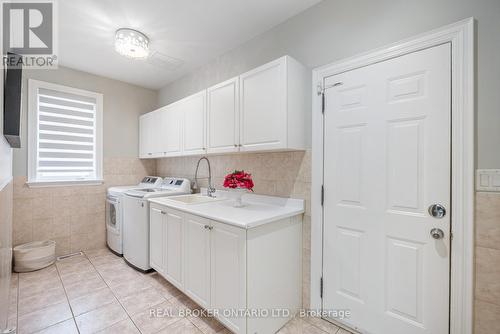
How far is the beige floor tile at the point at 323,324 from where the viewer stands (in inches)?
66.1

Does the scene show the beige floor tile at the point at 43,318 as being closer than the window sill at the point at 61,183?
Yes

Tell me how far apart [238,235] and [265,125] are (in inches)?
36.4

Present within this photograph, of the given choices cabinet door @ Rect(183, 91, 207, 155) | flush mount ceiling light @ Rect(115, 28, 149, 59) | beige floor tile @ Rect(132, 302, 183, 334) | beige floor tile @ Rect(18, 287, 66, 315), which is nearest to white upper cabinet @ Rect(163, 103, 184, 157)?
cabinet door @ Rect(183, 91, 207, 155)

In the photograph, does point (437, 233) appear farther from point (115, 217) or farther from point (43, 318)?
point (115, 217)

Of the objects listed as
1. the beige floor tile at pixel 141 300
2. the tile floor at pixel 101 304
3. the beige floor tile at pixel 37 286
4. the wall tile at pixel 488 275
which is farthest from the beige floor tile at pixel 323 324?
the beige floor tile at pixel 37 286

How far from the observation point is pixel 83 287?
2.23 meters

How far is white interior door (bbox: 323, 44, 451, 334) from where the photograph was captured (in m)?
1.31

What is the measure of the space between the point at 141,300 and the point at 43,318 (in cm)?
72

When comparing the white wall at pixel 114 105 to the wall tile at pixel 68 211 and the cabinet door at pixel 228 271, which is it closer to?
the wall tile at pixel 68 211

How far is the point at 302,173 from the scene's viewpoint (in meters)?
1.92

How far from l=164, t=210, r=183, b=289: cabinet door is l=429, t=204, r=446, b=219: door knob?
1865 millimetres

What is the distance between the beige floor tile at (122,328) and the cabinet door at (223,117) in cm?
163

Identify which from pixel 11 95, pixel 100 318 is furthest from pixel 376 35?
pixel 100 318

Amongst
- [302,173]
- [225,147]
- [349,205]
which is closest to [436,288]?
[349,205]
